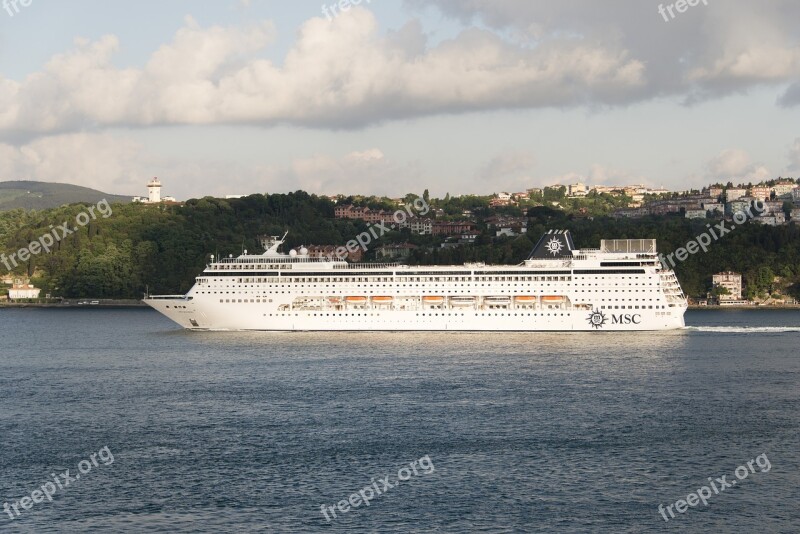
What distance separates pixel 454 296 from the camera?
62.9 m

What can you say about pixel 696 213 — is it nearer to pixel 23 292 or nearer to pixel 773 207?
pixel 773 207

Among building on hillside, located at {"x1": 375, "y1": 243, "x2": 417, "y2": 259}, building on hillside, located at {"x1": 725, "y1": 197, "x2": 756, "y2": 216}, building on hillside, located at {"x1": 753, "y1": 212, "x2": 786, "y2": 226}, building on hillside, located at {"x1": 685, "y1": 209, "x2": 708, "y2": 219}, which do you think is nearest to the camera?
building on hillside, located at {"x1": 375, "y1": 243, "x2": 417, "y2": 259}

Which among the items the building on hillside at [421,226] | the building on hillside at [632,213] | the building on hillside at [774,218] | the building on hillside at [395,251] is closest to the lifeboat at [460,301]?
the building on hillside at [395,251]

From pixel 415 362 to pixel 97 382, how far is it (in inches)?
535

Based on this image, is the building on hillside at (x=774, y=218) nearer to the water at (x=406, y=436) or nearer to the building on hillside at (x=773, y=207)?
the building on hillside at (x=773, y=207)

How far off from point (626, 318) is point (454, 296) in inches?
393

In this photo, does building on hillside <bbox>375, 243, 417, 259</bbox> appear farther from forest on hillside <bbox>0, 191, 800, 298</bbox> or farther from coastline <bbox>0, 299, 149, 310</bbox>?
coastline <bbox>0, 299, 149, 310</bbox>

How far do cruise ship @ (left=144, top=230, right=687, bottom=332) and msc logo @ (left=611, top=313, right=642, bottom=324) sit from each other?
6cm

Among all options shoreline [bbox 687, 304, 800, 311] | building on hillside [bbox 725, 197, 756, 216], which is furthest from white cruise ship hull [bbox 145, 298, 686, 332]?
building on hillside [bbox 725, 197, 756, 216]

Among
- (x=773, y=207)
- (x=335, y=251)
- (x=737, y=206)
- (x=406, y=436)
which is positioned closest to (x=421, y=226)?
(x=335, y=251)

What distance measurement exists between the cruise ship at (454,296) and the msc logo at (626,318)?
58 mm

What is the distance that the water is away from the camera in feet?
78.6

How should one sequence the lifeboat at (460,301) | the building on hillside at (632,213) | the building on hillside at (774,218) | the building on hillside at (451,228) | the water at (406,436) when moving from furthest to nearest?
the building on hillside at (632,213) → the building on hillside at (774,218) → the building on hillside at (451,228) → the lifeboat at (460,301) → the water at (406,436)

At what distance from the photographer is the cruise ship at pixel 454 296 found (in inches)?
2445
